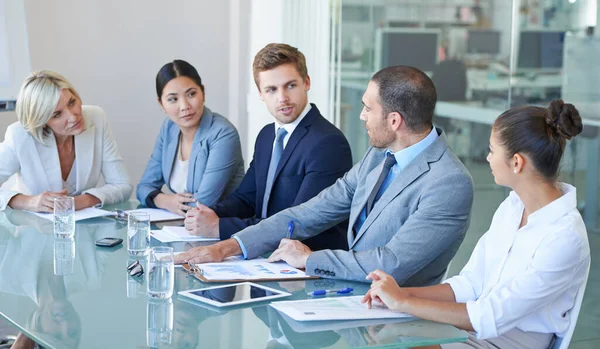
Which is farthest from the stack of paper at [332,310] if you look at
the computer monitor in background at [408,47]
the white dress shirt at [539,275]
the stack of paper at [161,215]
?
the computer monitor in background at [408,47]

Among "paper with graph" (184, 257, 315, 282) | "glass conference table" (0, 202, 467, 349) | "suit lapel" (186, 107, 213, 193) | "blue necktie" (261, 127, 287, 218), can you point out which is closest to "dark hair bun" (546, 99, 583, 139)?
"glass conference table" (0, 202, 467, 349)

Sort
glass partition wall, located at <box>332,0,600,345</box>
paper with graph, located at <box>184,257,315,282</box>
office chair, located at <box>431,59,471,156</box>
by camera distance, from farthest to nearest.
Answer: office chair, located at <box>431,59,471,156</box>, glass partition wall, located at <box>332,0,600,345</box>, paper with graph, located at <box>184,257,315,282</box>

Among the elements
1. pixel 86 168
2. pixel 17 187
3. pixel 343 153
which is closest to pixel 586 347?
pixel 343 153

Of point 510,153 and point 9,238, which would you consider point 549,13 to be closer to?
point 510,153

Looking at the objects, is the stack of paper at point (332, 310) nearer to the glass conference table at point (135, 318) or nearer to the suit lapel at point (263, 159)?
the glass conference table at point (135, 318)

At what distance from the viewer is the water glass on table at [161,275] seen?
6.83 ft

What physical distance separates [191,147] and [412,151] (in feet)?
5.20

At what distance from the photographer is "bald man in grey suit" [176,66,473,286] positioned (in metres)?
2.35

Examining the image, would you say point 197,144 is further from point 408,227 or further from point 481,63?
point 408,227

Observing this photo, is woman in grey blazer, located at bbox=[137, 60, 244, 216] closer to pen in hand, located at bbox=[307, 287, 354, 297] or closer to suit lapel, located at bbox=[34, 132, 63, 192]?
suit lapel, located at bbox=[34, 132, 63, 192]

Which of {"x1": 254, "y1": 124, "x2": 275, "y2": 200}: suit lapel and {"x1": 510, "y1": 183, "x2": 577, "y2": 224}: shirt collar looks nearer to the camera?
{"x1": 510, "y1": 183, "x2": 577, "y2": 224}: shirt collar

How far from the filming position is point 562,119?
2.07 metres

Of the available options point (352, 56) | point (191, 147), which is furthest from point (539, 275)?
point (352, 56)

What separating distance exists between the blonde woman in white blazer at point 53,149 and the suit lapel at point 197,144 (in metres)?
0.31
